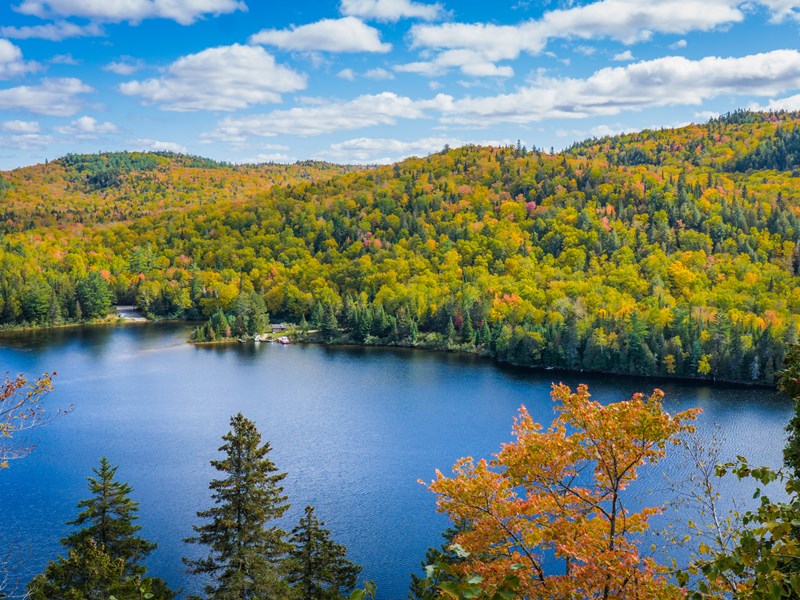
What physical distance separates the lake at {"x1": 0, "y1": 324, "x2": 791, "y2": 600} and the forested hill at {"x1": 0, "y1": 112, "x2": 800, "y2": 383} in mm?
5367

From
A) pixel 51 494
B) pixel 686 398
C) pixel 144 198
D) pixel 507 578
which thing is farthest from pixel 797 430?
pixel 144 198

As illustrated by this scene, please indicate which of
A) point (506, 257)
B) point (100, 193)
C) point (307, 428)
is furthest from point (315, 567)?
point (100, 193)

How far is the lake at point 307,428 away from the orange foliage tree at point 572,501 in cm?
1511

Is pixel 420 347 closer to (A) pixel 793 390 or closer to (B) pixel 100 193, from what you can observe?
(A) pixel 793 390

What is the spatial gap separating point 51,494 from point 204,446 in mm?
9366

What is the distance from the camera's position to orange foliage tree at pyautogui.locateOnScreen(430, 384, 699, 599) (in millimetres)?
9289

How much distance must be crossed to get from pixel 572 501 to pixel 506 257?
84.5m

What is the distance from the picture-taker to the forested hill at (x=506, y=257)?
6606cm

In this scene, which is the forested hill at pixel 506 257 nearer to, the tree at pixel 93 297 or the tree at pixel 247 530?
the tree at pixel 93 297

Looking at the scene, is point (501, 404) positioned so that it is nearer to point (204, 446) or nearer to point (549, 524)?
point (204, 446)

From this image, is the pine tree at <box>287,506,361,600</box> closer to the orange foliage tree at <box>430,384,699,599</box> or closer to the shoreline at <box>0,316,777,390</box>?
the orange foliage tree at <box>430,384,699,599</box>

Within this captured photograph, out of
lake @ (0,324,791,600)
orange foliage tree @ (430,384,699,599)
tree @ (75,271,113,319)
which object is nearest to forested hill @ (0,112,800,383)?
tree @ (75,271,113,319)

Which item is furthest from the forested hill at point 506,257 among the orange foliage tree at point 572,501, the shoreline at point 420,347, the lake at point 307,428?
the orange foliage tree at point 572,501

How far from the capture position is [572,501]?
35.9 ft
